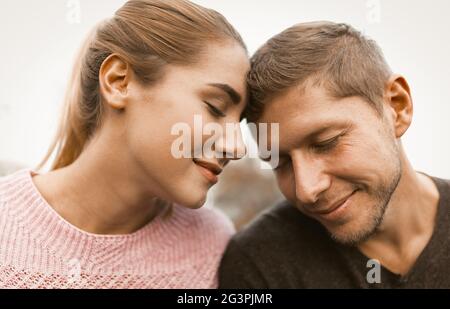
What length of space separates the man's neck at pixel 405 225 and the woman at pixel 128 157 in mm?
516

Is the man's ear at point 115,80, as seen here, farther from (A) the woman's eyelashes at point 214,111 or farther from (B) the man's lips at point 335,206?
(B) the man's lips at point 335,206

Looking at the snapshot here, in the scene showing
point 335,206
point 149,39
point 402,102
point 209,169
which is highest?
point 149,39

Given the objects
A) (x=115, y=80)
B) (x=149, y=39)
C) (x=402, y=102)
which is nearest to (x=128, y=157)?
(x=115, y=80)

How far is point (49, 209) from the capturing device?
4.59ft

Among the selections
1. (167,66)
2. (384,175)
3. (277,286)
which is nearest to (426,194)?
(384,175)

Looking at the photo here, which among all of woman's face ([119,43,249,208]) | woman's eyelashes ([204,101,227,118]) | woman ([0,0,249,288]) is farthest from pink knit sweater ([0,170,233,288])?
woman's eyelashes ([204,101,227,118])

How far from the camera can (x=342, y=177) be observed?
54.0 inches

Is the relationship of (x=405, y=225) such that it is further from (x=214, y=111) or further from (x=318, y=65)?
(x=214, y=111)

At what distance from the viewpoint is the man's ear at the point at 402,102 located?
1.45 m

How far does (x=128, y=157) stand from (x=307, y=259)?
0.64 m

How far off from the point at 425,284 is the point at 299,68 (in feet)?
2.34

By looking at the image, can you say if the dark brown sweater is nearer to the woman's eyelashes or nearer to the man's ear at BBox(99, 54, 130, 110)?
the woman's eyelashes

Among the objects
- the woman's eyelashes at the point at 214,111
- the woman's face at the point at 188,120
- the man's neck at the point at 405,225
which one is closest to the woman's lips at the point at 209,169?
the woman's face at the point at 188,120
